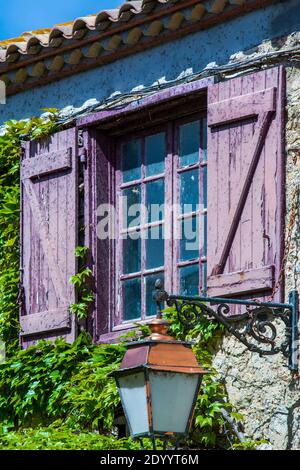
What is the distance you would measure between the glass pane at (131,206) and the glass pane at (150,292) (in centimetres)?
42

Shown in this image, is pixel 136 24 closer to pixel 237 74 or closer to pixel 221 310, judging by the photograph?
pixel 237 74

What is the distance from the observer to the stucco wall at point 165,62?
11.0 meters

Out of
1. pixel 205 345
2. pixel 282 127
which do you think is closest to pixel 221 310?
pixel 205 345

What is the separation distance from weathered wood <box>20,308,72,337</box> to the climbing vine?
11 cm

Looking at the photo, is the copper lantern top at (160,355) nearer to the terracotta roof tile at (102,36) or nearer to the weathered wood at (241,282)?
the weathered wood at (241,282)

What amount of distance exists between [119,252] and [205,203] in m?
0.85

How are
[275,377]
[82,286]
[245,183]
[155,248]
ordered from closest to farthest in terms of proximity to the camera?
[275,377] < [245,183] < [155,248] < [82,286]

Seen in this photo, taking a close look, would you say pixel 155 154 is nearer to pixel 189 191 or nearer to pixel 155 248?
pixel 189 191

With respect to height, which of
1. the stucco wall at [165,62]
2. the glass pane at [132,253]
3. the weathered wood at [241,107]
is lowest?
the glass pane at [132,253]

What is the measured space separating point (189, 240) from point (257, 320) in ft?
3.41

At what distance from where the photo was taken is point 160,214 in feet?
37.9

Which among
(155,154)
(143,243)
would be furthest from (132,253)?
(155,154)

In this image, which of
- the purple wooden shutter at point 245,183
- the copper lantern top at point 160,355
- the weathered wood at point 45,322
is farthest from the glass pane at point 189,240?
the copper lantern top at point 160,355

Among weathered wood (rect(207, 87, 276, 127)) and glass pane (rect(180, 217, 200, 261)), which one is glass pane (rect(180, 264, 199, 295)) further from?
weathered wood (rect(207, 87, 276, 127))
